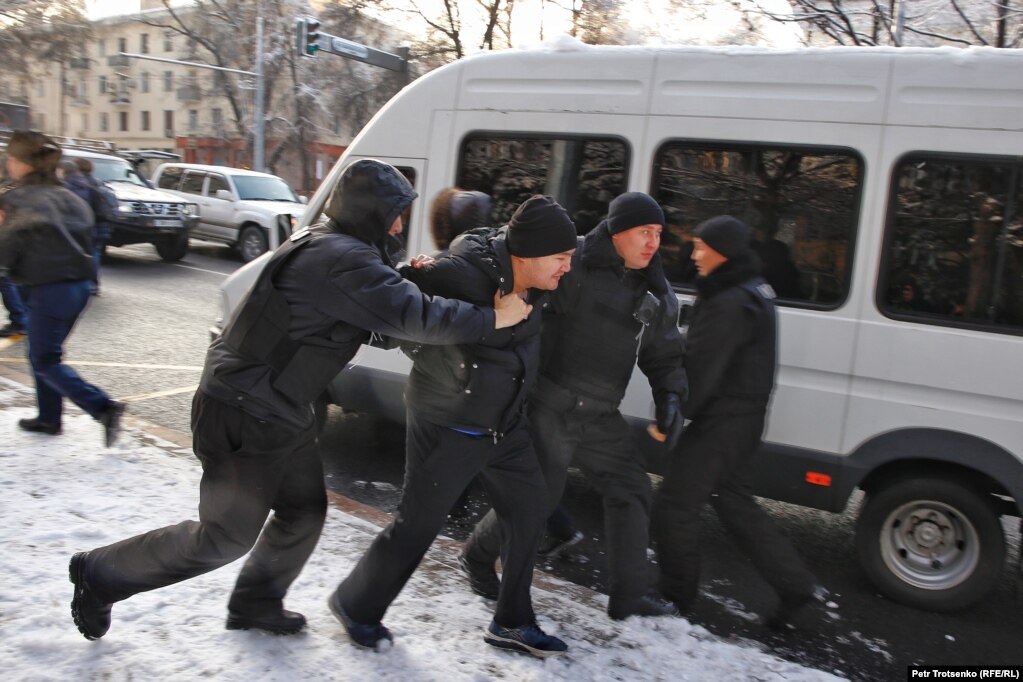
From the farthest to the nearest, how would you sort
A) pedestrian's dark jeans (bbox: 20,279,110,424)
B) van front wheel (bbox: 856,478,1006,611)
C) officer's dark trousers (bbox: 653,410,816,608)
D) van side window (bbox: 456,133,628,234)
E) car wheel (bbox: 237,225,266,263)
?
car wheel (bbox: 237,225,266,263) < pedestrian's dark jeans (bbox: 20,279,110,424) < van side window (bbox: 456,133,628,234) < van front wheel (bbox: 856,478,1006,611) < officer's dark trousers (bbox: 653,410,816,608)

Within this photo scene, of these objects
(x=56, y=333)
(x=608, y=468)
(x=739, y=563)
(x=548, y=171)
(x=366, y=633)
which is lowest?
(x=739, y=563)

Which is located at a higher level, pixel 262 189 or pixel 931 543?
pixel 262 189

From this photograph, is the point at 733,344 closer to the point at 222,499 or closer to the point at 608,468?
the point at 608,468

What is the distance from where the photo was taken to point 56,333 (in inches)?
189

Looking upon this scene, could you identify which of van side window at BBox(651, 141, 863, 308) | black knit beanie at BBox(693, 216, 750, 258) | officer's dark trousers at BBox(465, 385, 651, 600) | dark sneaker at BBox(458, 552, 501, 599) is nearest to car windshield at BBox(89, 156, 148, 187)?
van side window at BBox(651, 141, 863, 308)

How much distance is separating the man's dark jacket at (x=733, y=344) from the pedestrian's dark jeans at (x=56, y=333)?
3389 millimetres

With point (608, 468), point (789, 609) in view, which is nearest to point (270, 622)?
point (608, 468)

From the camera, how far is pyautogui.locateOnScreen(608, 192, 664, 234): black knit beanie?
3.32 m

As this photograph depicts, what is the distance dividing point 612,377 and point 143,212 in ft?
43.4

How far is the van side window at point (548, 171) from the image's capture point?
4598 millimetres

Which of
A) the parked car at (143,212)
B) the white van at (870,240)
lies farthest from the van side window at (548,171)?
the parked car at (143,212)

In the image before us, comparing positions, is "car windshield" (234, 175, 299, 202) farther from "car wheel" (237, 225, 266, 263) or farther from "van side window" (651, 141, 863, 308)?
"van side window" (651, 141, 863, 308)

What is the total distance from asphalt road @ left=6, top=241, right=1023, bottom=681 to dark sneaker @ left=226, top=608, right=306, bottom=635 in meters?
1.56

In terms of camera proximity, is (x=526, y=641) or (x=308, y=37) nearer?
(x=526, y=641)
